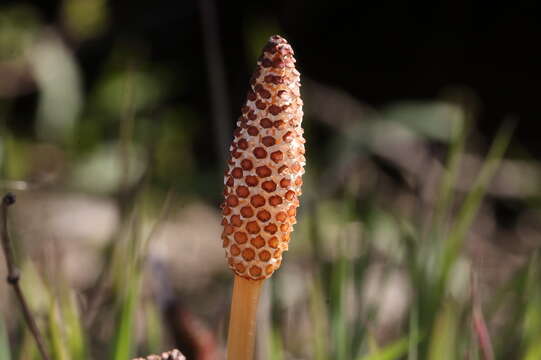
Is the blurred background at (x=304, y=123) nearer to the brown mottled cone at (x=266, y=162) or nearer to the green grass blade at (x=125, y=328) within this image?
the green grass blade at (x=125, y=328)

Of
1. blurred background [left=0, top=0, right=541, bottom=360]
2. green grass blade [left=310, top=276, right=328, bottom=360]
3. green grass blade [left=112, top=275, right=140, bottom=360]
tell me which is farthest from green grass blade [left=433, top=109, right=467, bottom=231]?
green grass blade [left=112, top=275, right=140, bottom=360]

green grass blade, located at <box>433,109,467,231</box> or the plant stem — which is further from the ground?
green grass blade, located at <box>433,109,467,231</box>

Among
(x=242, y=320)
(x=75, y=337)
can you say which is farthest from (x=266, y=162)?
(x=75, y=337)

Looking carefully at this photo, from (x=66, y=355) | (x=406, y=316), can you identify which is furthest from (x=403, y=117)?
(x=66, y=355)

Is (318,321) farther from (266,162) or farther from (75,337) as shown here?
(266,162)

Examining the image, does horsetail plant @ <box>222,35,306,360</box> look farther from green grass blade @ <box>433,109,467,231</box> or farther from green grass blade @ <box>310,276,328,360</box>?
green grass blade @ <box>433,109,467,231</box>

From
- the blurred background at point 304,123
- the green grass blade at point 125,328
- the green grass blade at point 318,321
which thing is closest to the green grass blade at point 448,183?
the blurred background at point 304,123

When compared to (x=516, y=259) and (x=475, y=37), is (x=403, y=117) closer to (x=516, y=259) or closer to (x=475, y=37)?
(x=516, y=259)
